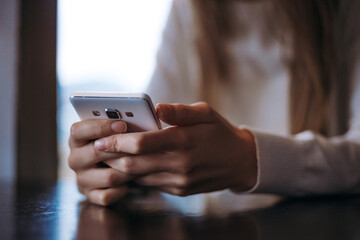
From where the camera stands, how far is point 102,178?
1.68 ft

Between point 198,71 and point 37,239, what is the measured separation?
1010 millimetres

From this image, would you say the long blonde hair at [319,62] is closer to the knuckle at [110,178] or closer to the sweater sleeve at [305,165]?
the sweater sleeve at [305,165]

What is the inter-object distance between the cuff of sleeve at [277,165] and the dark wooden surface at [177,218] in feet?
0.09

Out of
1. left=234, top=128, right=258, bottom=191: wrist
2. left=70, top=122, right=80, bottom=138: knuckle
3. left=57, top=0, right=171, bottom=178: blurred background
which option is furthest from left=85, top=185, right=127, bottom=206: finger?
left=57, top=0, right=171, bottom=178: blurred background

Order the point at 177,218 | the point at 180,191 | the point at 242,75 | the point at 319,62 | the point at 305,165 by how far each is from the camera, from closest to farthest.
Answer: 1. the point at 177,218
2. the point at 180,191
3. the point at 305,165
4. the point at 319,62
5. the point at 242,75

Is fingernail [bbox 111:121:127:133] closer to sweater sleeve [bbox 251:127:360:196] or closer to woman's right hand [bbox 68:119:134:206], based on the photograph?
woman's right hand [bbox 68:119:134:206]

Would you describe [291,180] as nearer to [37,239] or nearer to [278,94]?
[37,239]

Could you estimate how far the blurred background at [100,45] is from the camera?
0.97 m

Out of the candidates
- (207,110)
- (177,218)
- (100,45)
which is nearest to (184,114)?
(207,110)

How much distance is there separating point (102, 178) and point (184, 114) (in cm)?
17

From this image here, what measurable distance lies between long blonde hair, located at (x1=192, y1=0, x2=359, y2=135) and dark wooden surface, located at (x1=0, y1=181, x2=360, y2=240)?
495 millimetres

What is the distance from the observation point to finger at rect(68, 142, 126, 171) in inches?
19.5

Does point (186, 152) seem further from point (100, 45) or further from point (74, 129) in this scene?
point (100, 45)

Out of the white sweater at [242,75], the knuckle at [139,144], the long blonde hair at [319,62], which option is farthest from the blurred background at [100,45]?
the knuckle at [139,144]
